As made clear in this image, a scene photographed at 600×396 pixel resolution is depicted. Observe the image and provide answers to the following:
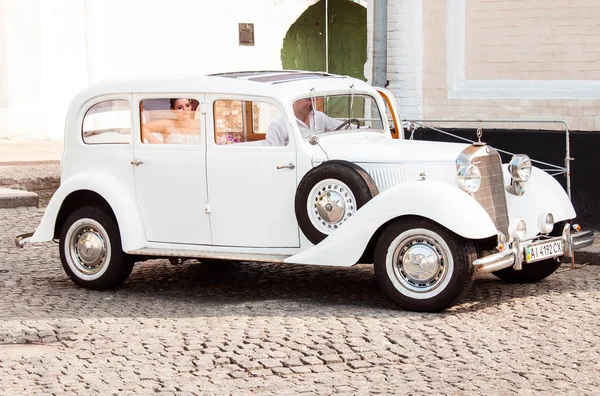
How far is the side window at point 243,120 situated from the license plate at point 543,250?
2.01m

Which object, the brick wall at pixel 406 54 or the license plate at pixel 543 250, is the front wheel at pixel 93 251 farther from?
the brick wall at pixel 406 54

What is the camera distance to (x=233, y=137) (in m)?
8.20

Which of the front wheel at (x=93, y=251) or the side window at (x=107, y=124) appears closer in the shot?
the front wheel at (x=93, y=251)

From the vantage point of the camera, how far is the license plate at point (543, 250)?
291 inches

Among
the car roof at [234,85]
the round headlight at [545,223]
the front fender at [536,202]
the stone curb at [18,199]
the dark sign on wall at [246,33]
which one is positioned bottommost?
the stone curb at [18,199]

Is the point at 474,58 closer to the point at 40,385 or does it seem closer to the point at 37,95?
the point at 40,385

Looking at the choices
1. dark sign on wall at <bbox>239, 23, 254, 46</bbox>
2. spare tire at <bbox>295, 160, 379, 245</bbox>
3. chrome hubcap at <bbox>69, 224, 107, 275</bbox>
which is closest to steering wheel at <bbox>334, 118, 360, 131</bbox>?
spare tire at <bbox>295, 160, 379, 245</bbox>

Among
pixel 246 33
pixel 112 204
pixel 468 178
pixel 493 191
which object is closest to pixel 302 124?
pixel 468 178

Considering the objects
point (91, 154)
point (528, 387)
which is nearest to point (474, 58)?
point (91, 154)

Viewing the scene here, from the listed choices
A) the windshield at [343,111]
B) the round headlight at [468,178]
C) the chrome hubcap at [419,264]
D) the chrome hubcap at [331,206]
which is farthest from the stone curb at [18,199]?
the round headlight at [468,178]

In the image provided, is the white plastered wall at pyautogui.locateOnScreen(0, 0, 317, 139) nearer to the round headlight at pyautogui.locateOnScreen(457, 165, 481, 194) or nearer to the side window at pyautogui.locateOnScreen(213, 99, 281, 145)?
the side window at pyautogui.locateOnScreen(213, 99, 281, 145)

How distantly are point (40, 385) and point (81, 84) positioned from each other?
14.3 m

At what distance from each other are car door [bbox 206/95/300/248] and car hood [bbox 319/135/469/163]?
13.2 inches

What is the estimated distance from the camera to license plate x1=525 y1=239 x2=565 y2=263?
24.2 feet
